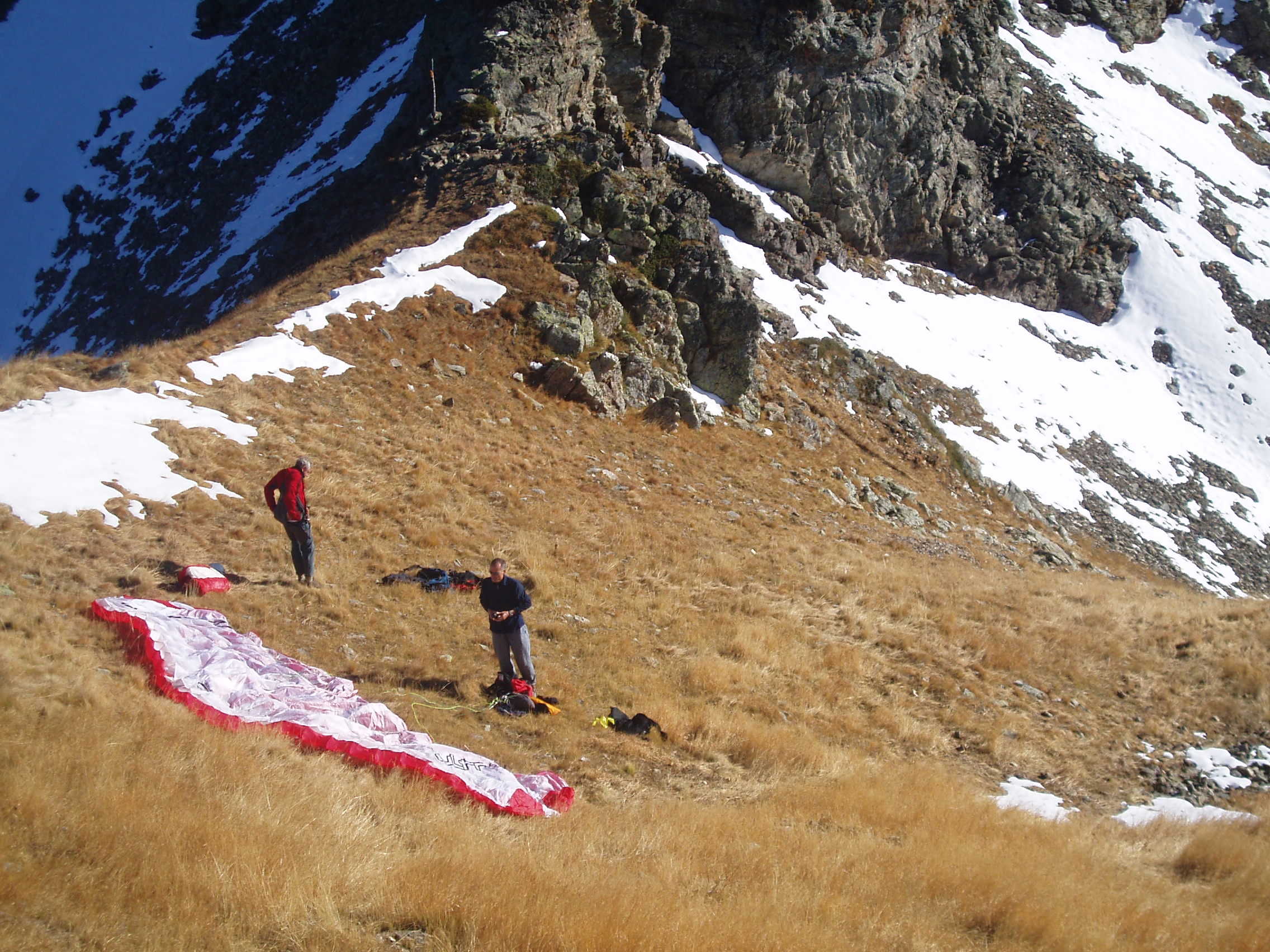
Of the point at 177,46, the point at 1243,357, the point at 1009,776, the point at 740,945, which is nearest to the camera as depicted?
the point at 740,945

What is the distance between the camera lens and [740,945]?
4.01m

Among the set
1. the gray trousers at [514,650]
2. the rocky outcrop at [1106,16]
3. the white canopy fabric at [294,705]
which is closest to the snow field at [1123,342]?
the rocky outcrop at [1106,16]

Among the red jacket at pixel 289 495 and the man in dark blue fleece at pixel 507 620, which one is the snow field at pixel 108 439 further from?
the man in dark blue fleece at pixel 507 620

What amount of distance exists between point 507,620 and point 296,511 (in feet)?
11.2

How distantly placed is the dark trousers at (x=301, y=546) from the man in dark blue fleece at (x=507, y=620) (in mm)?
2876

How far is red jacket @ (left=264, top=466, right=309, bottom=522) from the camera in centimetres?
980

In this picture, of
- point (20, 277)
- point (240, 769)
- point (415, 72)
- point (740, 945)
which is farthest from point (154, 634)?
point (20, 277)

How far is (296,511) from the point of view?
9.85 meters

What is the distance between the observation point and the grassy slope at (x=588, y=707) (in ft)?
13.2

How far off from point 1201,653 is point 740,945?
12953mm

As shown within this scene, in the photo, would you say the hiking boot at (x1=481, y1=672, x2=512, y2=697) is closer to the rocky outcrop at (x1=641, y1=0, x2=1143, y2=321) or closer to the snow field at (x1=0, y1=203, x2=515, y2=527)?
the snow field at (x1=0, y1=203, x2=515, y2=527)

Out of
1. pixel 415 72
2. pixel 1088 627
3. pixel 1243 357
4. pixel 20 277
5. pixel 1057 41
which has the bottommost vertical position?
pixel 20 277

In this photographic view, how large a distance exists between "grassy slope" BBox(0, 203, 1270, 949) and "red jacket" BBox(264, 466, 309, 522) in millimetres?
1004

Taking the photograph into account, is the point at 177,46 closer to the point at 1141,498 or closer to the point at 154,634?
the point at 154,634
